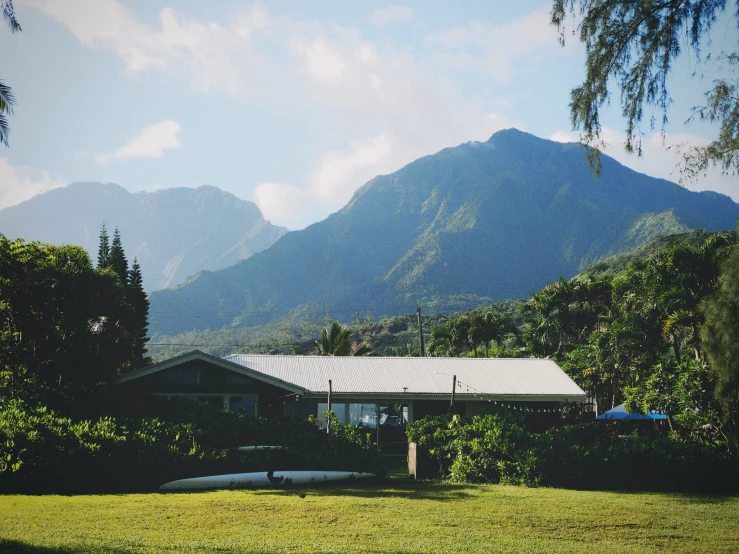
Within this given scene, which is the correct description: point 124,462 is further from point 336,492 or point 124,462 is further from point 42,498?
point 336,492

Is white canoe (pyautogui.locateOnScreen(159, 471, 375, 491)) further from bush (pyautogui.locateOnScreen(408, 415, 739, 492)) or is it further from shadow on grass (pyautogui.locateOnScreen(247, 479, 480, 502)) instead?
bush (pyautogui.locateOnScreen(408, 415, 739, 492))

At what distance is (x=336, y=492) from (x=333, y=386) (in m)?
11.8

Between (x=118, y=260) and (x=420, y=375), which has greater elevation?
(x=118, y=260)

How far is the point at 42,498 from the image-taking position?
12.9 meters

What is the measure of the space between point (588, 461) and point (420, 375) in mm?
11825

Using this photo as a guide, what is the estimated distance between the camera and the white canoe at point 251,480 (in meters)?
14.9

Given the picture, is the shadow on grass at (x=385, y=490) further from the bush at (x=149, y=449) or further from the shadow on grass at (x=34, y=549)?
the shadow on grass at (x=34, y=549)

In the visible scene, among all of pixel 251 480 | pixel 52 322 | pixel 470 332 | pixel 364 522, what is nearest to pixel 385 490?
pixel 251 480

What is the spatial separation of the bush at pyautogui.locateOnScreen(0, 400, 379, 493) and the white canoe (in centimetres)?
59

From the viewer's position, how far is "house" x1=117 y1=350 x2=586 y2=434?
75.6 ft

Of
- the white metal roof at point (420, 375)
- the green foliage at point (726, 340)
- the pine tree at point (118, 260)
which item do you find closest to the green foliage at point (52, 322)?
the white metal roof at point (420, 375)

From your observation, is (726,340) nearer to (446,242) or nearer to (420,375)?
(420,375)

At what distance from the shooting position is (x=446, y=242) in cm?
13462

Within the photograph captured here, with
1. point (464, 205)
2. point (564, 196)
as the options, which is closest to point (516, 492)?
point (464, 205)
